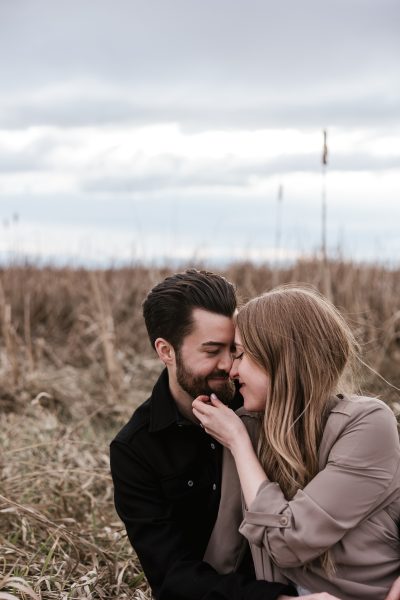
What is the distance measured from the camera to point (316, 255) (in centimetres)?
903

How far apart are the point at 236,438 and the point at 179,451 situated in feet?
1.19

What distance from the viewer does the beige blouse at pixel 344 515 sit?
7.66 feet

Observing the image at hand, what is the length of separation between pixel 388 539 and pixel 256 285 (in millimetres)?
6934

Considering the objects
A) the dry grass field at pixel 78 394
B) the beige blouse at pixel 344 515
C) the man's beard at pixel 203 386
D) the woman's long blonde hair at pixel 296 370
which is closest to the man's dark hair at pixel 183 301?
the man's beard at pixel 203 386

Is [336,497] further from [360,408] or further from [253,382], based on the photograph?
[253,382]

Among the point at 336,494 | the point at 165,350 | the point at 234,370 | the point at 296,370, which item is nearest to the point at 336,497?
the point at 336,494

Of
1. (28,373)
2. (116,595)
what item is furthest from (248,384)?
(28,373)

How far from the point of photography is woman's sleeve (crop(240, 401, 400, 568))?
2.33 meters

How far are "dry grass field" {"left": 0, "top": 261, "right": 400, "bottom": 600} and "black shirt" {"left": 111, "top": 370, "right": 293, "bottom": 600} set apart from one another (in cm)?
43

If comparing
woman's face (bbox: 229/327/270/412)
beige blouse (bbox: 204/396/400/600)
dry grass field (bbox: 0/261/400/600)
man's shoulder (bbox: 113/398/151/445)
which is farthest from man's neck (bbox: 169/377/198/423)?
dry grass field (bbox: 0/261/400/600)

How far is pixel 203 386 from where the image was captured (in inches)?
112

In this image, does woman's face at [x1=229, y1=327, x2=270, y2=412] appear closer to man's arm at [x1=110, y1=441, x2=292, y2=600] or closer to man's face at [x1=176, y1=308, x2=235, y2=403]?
man's face at [x1=176, y1=308, x2=235, y2=403]

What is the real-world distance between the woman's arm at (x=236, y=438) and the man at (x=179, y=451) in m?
0.17

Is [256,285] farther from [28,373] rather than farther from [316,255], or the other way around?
[28,373]
